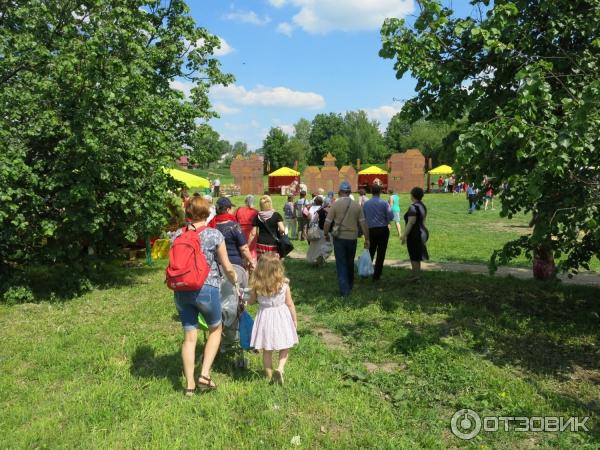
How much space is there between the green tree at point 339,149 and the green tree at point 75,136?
85966 millimetres

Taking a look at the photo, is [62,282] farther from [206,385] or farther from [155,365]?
[206,385]

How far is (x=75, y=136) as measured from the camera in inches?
311

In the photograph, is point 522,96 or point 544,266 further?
point 544,266

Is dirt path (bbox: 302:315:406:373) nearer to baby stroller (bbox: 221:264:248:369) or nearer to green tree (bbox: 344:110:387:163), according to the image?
baby stroller (bbox: 221:264:248:369)

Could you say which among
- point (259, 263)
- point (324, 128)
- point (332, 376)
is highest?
point (324, 128)

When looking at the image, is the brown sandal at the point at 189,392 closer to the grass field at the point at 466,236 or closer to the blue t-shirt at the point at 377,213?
the blue t-shirt at the point at 377,213

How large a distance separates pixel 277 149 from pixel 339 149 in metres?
14.3

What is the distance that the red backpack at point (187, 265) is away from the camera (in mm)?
4102

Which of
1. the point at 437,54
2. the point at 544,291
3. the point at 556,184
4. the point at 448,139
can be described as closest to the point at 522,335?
the point at 556,184

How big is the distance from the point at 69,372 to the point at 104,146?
13.6 ft

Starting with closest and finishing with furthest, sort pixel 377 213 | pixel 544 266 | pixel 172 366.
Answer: pixel 172 366 < pixel 377 213 < pixel 544 266

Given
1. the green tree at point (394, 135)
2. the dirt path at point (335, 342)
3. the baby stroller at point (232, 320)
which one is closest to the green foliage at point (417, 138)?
the green tree at point (394, 135)

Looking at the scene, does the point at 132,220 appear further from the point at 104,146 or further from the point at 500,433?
the point at 500,433

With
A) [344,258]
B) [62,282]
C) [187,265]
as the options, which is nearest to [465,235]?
[344,258]
